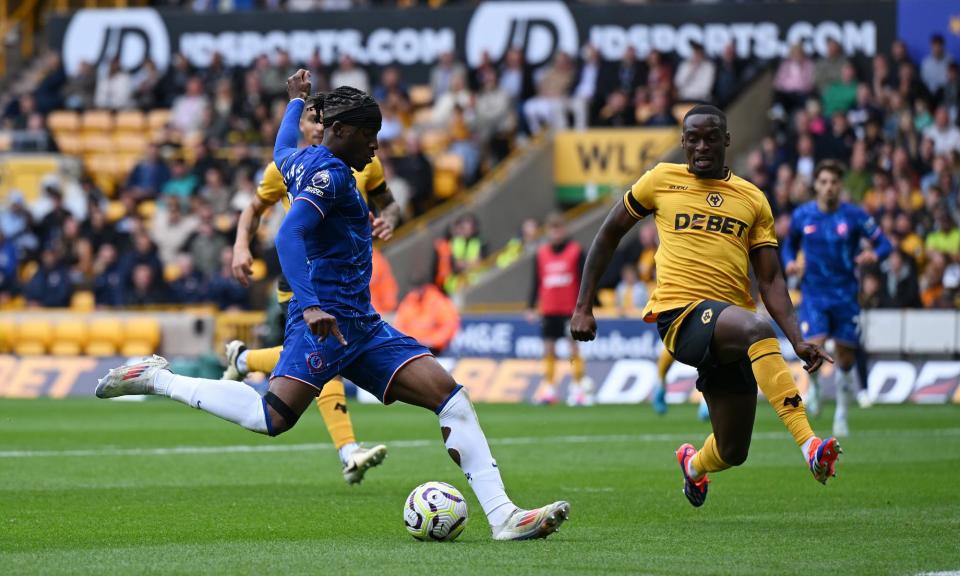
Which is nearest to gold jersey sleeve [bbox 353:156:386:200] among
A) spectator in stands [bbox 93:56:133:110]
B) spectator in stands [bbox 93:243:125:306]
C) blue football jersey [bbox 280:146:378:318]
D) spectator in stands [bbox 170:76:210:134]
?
blue football jersey [bbox 280:146:378:318]

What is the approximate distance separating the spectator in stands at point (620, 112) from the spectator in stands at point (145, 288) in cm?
832

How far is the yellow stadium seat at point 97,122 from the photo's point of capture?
109ft

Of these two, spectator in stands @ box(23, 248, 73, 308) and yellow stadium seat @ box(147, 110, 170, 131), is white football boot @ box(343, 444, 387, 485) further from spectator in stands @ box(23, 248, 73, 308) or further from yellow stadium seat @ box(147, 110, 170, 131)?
yellow stadium seat @ box(147, 110, 170, 131)

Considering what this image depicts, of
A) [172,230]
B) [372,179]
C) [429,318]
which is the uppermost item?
[372,179]

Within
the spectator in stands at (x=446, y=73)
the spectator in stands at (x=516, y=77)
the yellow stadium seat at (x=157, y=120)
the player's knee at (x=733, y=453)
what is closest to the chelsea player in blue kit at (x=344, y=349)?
the player's knee at (x=733, y=453)

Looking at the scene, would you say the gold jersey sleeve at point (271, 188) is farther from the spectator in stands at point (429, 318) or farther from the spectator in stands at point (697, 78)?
the spectator in stands at point (697, 78)

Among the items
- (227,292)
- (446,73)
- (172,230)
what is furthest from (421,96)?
(227,292)

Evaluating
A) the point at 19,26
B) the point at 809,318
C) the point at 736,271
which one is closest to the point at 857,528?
the point at 736,271

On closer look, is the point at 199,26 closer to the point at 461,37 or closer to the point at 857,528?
the point at 461,37

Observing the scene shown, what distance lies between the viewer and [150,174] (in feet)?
103

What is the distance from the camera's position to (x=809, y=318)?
1658 centimetres

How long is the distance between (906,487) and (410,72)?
22.9 m

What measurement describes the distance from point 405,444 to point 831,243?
15.5 ft

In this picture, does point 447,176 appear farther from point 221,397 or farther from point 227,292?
point 221,397
